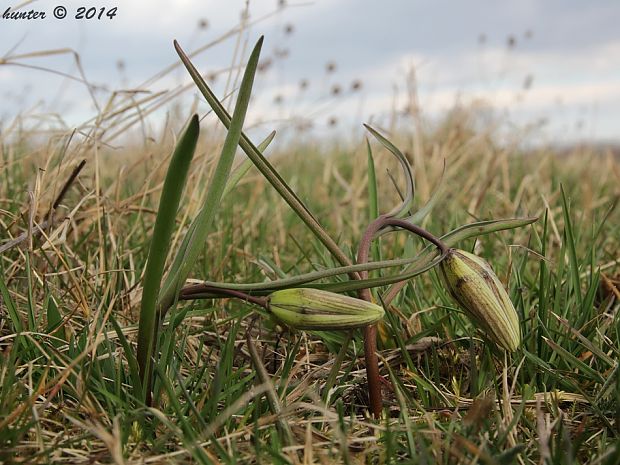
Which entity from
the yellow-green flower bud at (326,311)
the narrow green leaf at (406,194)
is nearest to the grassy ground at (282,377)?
the yellow-green flower bud at (326,311)

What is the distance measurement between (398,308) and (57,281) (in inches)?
28.4

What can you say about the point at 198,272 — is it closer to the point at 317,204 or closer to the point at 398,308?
the point at 398,308

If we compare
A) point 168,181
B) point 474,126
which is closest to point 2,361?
point 168,181

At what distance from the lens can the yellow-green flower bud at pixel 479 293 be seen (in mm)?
1007

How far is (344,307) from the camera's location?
0.93m

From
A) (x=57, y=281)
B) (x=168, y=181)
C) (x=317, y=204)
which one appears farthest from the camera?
(x=317, y=204)

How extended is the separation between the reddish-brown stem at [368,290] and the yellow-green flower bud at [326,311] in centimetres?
8

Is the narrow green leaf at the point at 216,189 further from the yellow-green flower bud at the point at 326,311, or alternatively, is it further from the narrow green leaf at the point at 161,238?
the yellow-green flower bud at the point at 326,311

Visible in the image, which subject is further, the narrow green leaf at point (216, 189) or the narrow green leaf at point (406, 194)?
the narrow green leaf at point (406, 194)

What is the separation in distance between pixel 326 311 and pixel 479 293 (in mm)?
238

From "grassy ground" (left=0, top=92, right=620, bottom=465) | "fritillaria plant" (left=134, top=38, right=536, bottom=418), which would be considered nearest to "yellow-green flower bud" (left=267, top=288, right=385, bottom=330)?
"fritillaria plant" (left=134, top=38, right=536, bottom=418)

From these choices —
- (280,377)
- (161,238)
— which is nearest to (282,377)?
(280,377)

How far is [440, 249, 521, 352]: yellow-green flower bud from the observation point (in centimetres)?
101

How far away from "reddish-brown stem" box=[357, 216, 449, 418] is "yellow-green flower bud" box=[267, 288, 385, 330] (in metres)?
0.08
